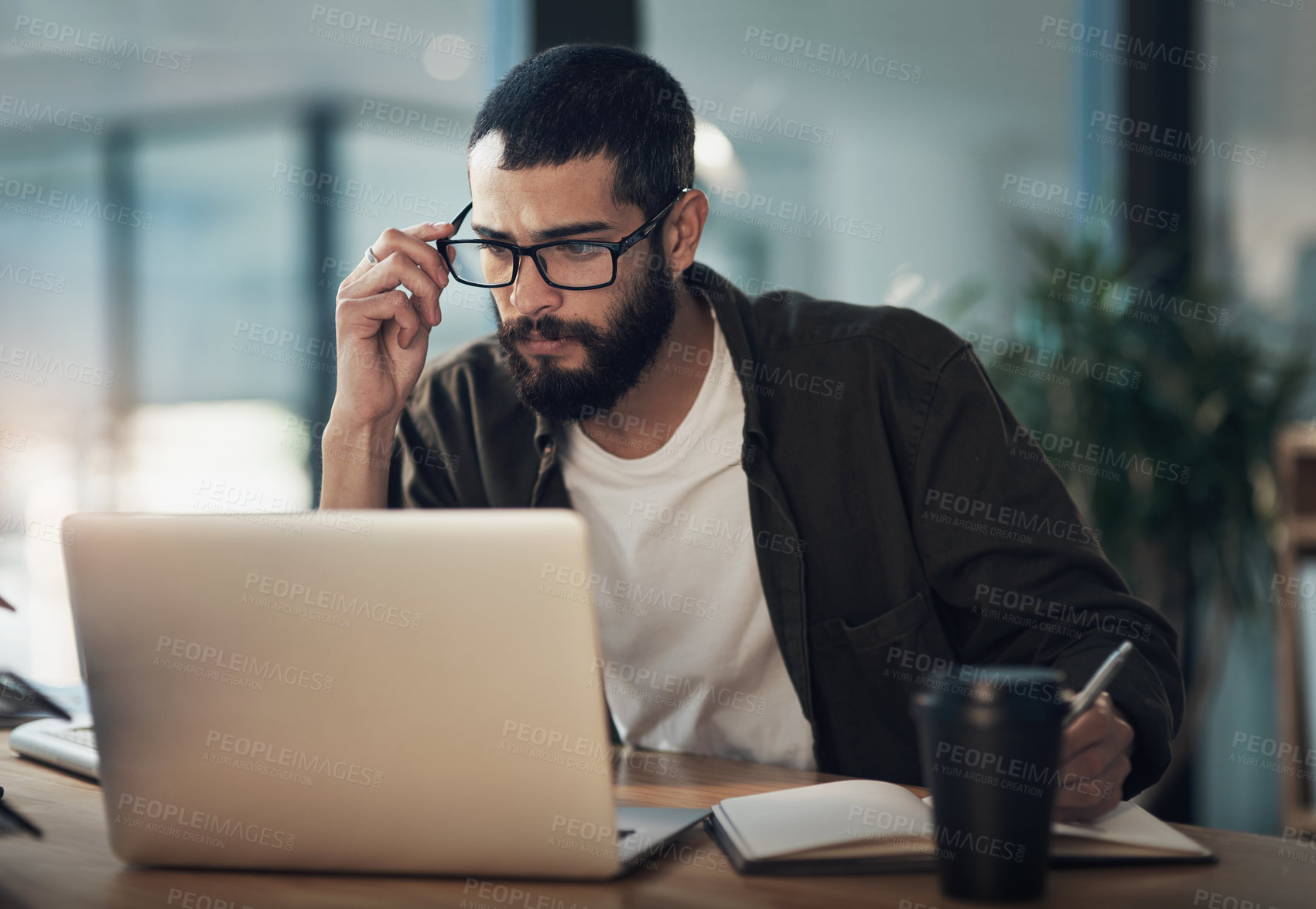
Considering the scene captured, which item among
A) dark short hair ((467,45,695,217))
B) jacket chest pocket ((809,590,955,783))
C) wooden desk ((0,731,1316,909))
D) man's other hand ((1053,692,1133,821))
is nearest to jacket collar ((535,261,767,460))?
dark short hair ((467,45,695,217))

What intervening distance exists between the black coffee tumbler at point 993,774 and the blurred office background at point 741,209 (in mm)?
1834

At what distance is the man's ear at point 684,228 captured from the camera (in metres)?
1.58

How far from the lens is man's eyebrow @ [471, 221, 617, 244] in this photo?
143cm

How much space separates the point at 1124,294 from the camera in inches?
119

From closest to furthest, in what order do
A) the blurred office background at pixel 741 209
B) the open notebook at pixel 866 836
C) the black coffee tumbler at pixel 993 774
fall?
the black coffee tumbler at pixel 993 774 < the open notebook at pixel 866 836 < the blurred office background at pixel 741 209

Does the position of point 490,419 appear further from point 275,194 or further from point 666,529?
point 275,194

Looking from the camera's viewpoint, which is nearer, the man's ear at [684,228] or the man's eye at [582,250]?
the man's eye at [582,250]

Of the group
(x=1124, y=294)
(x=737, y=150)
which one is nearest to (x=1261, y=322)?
(x=1124, y=294)

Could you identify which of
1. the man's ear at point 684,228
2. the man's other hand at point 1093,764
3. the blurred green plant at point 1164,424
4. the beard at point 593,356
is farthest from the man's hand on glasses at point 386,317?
Result: the blurred green plant at point 1164,424

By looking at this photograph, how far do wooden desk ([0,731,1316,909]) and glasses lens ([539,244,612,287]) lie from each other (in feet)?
2.69

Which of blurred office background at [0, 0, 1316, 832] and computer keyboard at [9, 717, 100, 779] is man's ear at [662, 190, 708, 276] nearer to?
blurred office background at [0, 0, 1316, 832]

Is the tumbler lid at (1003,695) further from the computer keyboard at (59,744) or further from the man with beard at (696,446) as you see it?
the computer keyboard at (59,744)

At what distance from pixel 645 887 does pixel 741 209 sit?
7.72 feet

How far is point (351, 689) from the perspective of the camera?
0.74 meters
